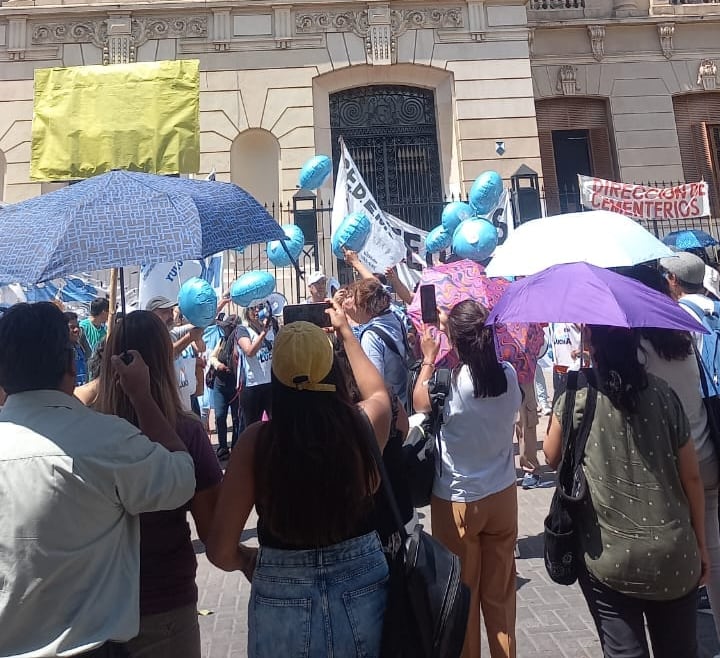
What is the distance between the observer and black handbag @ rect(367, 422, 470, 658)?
6.31 ft

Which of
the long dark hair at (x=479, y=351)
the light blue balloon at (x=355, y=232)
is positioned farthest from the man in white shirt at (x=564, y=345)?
the long dark hair at (x=479, y=351)

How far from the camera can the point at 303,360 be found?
1.96 m

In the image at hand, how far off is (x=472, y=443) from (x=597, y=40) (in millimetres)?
19399

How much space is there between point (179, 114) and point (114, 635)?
11.4m

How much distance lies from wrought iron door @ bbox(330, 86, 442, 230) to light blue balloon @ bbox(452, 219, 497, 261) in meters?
8.58

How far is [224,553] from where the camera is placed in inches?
80.1

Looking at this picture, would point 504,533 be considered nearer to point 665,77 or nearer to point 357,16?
point 357,16

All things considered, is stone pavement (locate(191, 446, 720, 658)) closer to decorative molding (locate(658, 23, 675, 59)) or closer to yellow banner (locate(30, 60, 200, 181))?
yellow banner (locate(30, 60, 200, 181))

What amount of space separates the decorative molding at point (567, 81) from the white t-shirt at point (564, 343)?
1360 cm

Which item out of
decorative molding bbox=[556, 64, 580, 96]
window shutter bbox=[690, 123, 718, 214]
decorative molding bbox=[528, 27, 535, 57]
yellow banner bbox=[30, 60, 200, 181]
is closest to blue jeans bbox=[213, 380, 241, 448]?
yellow banner bbox=[30, 60, 200, 181]

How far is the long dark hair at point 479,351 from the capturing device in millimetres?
3223

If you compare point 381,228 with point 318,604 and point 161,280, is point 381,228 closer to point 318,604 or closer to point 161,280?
point 161,280

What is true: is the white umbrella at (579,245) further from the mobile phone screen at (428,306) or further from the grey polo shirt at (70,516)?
the grey polo shirt at (70,516)

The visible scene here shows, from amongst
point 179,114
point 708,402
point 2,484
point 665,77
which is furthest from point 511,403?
point 665,77
